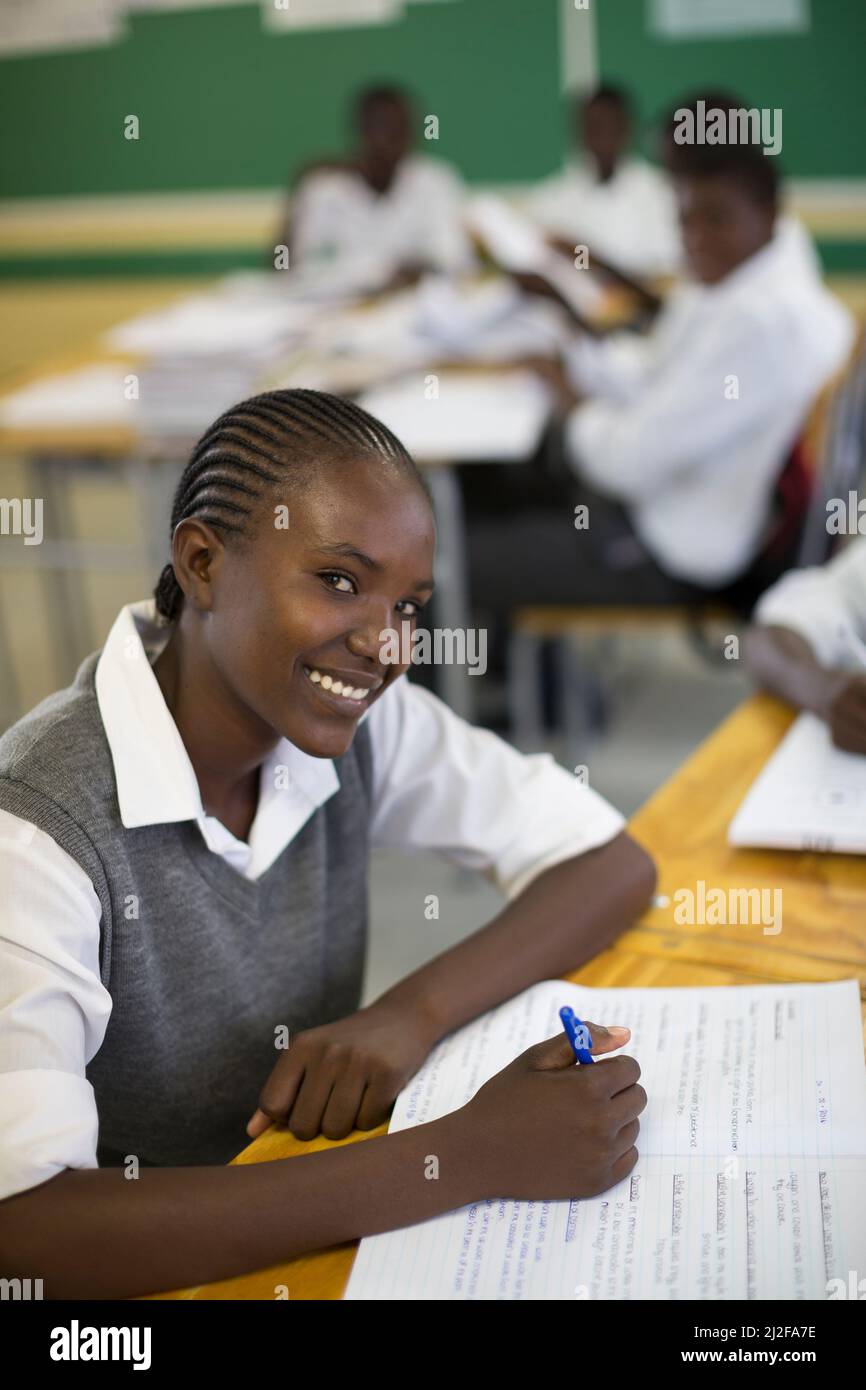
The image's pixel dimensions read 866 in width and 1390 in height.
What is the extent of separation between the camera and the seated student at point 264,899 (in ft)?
2.63

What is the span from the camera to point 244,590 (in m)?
0.96

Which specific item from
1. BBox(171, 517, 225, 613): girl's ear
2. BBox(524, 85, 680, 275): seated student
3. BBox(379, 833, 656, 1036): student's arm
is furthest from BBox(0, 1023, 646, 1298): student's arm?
BBox(524, 85, 680, 275): seated student

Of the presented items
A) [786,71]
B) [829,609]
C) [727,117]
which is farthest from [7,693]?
[786,71]

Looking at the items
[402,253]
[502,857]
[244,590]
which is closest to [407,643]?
[244,590]

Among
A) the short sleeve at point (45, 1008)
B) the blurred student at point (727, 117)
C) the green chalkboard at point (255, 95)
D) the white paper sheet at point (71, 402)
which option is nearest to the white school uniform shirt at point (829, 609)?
the short sleeve at point (45, 1008)

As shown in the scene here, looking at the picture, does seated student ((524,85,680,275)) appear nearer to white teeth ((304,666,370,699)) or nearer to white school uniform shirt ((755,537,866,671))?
white school uniform shirt ((755,537,866,671))

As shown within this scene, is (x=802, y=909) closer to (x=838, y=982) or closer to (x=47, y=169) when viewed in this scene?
(x=838, y=982)

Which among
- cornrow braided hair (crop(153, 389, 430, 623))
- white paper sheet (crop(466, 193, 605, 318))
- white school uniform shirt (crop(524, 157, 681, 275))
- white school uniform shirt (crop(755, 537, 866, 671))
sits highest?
white school uniform shirt (crop(524, 157, 681, 275))

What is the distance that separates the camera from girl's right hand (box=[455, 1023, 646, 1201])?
816 mm

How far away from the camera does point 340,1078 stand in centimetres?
93

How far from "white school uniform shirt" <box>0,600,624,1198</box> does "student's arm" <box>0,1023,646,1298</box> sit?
0.04 meters

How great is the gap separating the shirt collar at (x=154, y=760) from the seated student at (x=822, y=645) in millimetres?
490

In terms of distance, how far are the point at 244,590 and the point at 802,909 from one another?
49 centimetres

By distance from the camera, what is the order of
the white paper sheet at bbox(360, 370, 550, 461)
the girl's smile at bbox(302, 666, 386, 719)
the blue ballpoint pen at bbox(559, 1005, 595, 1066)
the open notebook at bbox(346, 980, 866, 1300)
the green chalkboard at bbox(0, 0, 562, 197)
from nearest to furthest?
the open notebook at bbox(346, 980, 866, 1300) < the blue ballpoint pen at bbox(559, 1005, 595, 1066) < the girl's smile at bbox(302, 666, 386, 719) < the white paper sheet at bbox(360, 370, 550, 461) < the green chalkboard at bbox(0, 0, 562, 197)
